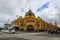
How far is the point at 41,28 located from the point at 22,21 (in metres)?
12.7

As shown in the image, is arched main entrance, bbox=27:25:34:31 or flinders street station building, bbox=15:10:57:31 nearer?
flinders street station building, bbox=15:10:57:31

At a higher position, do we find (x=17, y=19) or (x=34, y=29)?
(x=17, y=19)

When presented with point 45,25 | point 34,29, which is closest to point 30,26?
point 34,29

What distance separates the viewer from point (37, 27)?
100812 mm

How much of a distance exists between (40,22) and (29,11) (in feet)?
57.7

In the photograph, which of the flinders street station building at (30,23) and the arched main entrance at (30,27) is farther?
Answer: the arched main entrance at (30,27)

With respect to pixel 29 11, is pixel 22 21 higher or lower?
lower

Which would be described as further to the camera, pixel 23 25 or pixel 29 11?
pixel 29 11

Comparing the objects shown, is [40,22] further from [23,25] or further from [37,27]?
[23,25]

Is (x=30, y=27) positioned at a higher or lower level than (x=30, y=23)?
lower

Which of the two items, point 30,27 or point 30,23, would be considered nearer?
point 30,23

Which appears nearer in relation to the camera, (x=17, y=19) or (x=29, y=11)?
(x=17, y=19)

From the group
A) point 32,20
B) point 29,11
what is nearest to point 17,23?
point 32,20

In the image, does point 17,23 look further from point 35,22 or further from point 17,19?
point 35,22
